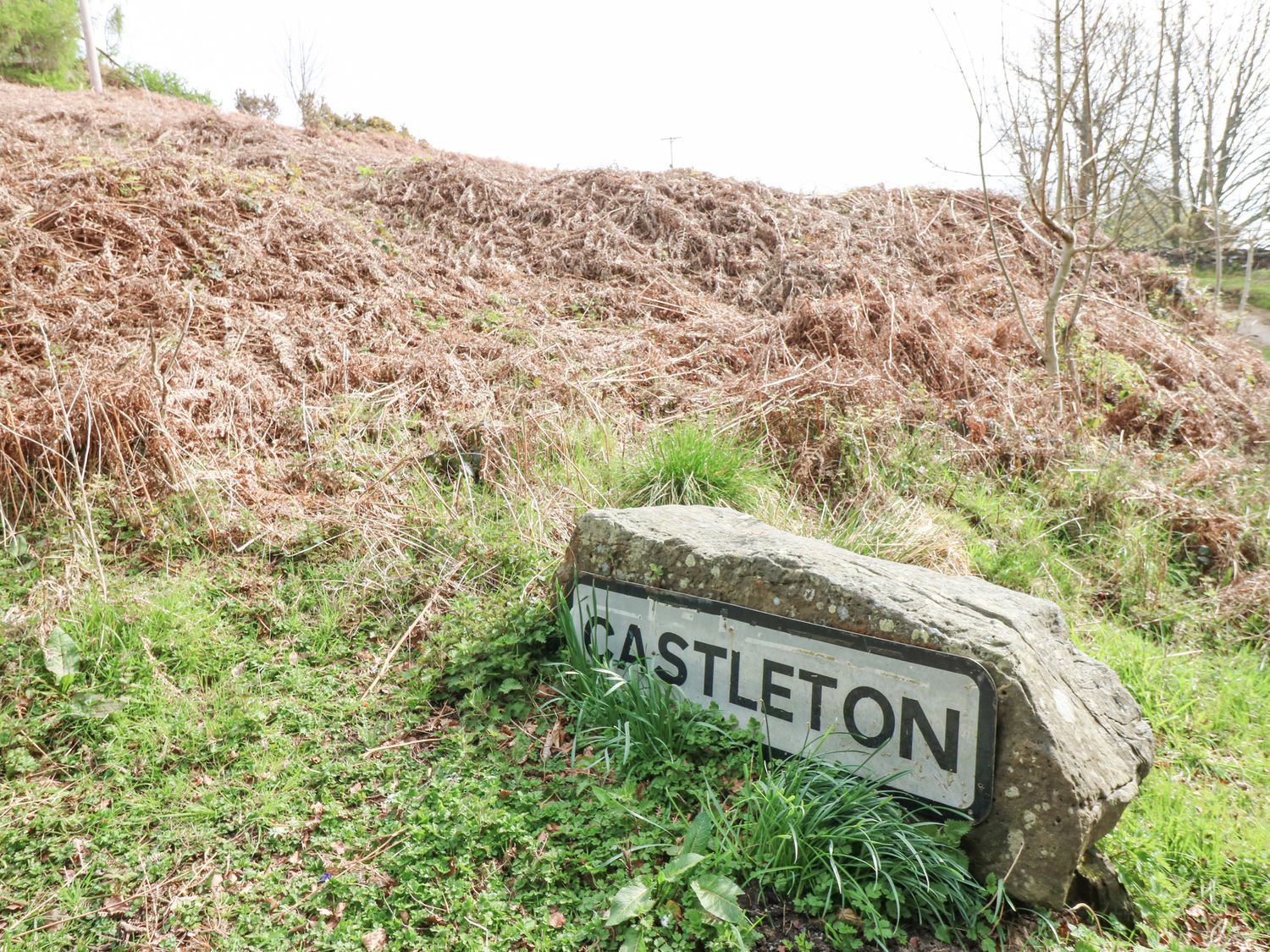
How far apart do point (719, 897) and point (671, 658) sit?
2.96ft

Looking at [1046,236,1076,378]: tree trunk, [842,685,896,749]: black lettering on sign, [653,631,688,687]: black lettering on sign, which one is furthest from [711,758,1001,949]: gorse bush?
[1046,236,1076,378]: tree trunk

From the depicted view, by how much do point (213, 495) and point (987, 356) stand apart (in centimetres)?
643

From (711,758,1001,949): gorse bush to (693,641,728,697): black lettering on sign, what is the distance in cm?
42

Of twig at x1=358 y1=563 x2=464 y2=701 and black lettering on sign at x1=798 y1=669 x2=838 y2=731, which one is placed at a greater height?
black lettering on sign at x1=798 y1=669 x2=838 y2=731

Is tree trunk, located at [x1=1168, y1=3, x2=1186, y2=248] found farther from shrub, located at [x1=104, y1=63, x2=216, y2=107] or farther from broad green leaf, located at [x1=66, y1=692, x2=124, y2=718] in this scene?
shrub, located at [x1=104, y1=63, x2=216, y2=107]

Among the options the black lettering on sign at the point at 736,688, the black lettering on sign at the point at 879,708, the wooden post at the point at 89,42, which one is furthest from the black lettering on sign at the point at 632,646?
the wooden post at the point at 89,42

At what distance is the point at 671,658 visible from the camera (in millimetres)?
2883

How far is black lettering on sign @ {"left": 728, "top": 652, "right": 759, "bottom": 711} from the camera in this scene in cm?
270

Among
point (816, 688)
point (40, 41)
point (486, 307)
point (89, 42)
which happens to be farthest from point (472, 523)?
point (40, 41)

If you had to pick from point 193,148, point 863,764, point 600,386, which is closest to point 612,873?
point 863,764

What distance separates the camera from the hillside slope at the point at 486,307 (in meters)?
4.93

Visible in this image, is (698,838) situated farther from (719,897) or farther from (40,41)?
(40,41)

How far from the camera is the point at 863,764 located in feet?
7.96

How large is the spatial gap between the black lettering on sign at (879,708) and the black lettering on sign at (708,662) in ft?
1.60
